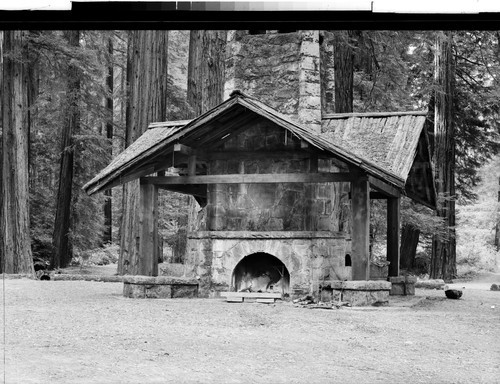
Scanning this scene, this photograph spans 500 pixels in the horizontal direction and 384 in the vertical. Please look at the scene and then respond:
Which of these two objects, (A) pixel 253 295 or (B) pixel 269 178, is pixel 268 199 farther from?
(A) pixel 253 295

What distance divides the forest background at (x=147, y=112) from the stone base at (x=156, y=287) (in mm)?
4789

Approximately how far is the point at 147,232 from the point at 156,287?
1.10 meters

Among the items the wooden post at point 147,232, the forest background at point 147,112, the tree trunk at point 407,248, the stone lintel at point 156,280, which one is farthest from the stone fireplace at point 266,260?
the tree trunk at point 407,248

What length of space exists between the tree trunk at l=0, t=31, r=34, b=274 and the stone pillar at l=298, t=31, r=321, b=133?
8.28 metres

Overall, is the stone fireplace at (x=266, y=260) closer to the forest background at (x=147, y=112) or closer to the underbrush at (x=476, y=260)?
the forest background at (x=147, y=112)

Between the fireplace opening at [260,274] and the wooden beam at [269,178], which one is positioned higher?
the wooden beam at [269,178]

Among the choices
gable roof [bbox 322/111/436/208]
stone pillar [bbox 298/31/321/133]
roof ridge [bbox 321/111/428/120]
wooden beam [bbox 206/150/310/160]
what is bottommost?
wooden beam [bbox 206/150/310/160]

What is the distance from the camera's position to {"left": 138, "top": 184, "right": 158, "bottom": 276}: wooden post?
1390 centimetres

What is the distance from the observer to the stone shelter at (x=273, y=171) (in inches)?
505

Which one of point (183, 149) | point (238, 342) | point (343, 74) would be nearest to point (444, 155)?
point (343, 74)

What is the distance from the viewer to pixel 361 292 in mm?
12555

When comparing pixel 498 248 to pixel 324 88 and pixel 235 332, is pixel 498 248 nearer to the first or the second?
pixel 324 88

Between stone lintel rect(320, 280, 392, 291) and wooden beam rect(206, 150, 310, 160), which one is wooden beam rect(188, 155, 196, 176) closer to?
wooden beam rect(206, 150, 310, 160)

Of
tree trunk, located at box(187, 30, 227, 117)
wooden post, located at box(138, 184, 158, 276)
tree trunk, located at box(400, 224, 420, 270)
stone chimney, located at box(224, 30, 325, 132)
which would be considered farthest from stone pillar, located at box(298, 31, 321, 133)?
tree trunk, located at box(400, 224, 420, 270)
